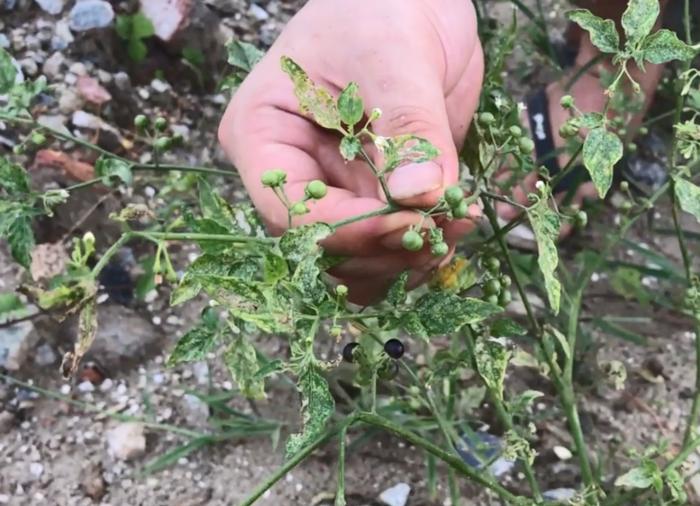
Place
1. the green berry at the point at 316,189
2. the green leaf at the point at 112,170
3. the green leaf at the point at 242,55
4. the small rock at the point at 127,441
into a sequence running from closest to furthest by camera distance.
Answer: the green berry at the point at 316,189 → the green leaf at the point at 112,170 → the green leaf at the point at 242,55 → the small rock at the point at 127,441

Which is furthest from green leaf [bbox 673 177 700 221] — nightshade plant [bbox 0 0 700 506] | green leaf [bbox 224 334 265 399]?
green leaf [bbox 224 334 265 399]

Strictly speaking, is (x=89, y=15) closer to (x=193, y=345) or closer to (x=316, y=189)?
(x=193, y=345)

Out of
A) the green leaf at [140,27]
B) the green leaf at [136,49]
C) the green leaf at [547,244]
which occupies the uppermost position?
the green leaf at [547,244]

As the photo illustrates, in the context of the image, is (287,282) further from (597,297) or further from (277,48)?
(597,297)

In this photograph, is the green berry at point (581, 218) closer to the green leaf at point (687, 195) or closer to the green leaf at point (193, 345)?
the green leaf at point (687, 195)

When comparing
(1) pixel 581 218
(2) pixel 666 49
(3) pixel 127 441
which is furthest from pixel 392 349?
(3) pixel 127 441

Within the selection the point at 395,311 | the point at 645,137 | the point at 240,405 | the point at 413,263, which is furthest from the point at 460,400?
the point at 645,137

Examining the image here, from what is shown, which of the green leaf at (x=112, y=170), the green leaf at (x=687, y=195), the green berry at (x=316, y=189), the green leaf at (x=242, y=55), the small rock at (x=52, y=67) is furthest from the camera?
the small rock at (x=52, y=67)

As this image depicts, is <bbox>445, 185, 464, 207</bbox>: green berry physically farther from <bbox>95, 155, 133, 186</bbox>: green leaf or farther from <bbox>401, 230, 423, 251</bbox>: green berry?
<bbox>95, 155, 133, 186</bbox>: green leaf

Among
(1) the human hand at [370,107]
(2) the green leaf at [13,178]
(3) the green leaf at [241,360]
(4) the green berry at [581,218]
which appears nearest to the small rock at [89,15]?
(1) the human hand at [370,107]
